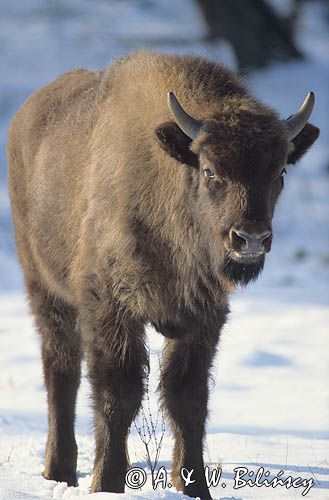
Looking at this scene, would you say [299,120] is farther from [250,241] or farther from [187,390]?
[187,390]

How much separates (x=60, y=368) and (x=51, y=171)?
1.24 m

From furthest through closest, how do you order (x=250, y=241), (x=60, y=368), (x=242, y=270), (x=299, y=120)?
(x=60, y=368) < (x=299, y=120) < (x=242, y=270) < (x=250, y=241)

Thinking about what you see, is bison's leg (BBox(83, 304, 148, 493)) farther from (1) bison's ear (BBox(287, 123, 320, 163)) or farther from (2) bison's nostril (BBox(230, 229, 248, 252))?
(1) bison's ear (BBox(287, 123, 320, 163))

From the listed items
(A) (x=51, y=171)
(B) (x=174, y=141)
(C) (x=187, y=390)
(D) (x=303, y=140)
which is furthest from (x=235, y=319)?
(B) (x=174, y=141)

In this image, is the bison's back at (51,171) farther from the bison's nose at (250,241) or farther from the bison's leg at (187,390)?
the bison's nose at (250,241)

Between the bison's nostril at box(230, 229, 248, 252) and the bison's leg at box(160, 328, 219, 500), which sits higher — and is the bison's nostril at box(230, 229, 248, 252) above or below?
above

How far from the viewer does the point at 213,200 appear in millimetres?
5230

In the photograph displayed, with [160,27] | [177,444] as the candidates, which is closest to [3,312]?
[177,444]

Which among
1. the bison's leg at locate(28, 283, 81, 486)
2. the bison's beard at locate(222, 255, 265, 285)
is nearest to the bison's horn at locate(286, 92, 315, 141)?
the bison's beard at locate(222, 255, 265, 285)

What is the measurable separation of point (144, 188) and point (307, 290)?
25.6 feet

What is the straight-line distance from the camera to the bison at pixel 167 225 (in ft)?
16.9

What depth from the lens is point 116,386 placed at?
5566 mm

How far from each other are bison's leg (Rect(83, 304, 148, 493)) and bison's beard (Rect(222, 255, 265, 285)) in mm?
628

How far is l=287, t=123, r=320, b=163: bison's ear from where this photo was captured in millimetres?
5672
